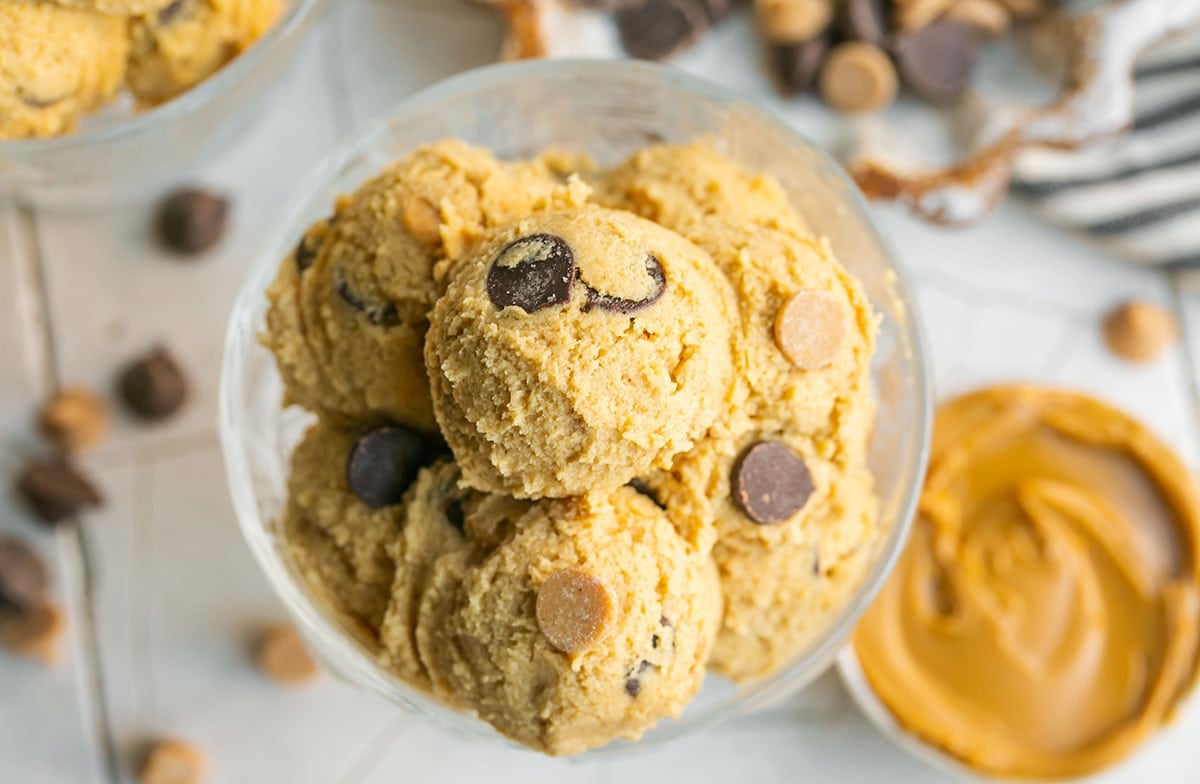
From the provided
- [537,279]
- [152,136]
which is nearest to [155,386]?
[152,136]

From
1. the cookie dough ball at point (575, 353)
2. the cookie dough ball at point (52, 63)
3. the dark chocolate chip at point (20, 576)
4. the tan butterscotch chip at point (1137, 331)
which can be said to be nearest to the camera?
the cookie dough ball at point (575, 353)

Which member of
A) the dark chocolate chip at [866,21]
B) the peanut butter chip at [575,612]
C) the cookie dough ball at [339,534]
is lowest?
the cookie dough ball at [339,534]

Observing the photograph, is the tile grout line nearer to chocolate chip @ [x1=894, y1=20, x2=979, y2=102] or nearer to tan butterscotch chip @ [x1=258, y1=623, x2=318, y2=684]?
tan butterscotch chip @ [x1=258, y1=623, x2=318, y2=684]

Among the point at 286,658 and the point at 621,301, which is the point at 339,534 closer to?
the point at 621,301

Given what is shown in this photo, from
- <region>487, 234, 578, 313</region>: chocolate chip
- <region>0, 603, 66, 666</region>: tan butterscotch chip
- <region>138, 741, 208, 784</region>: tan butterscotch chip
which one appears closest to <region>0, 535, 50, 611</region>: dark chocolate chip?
<region>0, 603, 66, 666</region>: tan butterscotch chip

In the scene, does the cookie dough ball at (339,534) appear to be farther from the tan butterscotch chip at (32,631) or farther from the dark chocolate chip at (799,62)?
the dark chocolate chip at (799,62)

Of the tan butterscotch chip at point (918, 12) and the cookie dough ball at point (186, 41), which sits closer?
the cookie dough ball at point (186, 41)

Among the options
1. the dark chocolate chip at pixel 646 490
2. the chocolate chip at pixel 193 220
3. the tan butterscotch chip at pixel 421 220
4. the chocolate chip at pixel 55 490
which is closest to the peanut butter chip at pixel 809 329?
the dark chocolate chip at pixel 646 490
